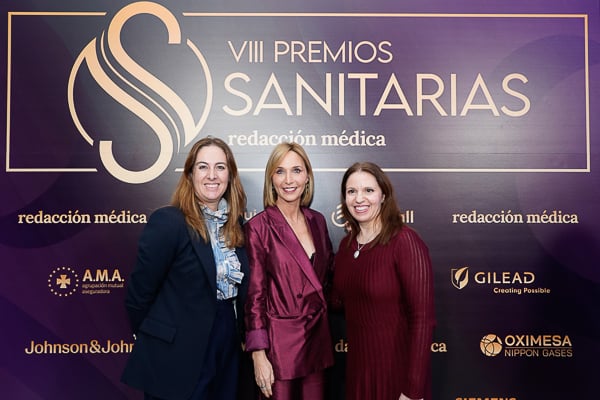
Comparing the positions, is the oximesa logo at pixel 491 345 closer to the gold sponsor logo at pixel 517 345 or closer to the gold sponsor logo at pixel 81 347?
the gold sponsor logo at pixel 517 345

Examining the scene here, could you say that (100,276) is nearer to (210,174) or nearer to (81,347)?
(81,347)

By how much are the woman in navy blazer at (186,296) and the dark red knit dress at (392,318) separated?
558 millimetres

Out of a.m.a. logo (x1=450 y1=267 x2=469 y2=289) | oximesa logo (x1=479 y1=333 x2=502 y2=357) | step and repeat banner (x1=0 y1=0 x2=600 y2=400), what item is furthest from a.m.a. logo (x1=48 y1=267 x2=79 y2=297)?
oximesa logo (x1=479 y1=333 x2=502 y2=357)

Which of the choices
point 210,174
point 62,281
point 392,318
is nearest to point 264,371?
point 392,318

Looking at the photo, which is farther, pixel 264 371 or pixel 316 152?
pixel 316 152

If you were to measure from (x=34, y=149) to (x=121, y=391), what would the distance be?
154 centimetres

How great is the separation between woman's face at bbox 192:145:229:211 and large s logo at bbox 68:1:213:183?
773 millimetres

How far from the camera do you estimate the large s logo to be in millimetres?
2912

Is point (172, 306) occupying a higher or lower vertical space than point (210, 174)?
lower

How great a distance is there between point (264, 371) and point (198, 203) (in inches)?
32.0

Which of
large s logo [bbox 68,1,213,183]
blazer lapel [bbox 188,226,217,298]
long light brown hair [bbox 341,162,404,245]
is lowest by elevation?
blazer lapel [bbox 188,226,217,298]

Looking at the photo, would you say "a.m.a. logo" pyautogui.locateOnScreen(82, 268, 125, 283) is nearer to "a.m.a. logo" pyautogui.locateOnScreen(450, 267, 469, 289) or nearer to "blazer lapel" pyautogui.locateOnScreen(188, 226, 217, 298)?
"blazer lapel" pyautogui.locateOnScreen(188, 226, 217, 298)

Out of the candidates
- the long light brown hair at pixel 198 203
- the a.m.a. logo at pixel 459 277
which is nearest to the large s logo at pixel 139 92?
the long light brown hair at pixel 198 203

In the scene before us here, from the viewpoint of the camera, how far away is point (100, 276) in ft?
9.50
